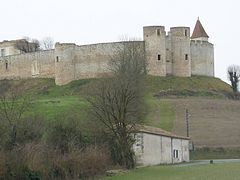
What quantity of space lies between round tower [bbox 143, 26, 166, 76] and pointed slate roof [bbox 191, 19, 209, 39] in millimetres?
16324

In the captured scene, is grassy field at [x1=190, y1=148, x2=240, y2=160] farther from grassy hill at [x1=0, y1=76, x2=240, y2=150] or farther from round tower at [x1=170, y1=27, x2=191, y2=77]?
round tower at [x1=170, y1=27, x2=191, y2=77]

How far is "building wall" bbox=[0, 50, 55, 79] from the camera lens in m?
82.2

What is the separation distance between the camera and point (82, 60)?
78500mm

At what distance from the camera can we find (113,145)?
3881 cm

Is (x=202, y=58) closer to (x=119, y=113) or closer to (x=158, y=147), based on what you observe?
(x=158, y=147)

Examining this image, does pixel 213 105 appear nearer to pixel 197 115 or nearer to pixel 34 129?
pixel 197 115

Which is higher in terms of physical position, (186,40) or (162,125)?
(186,40)

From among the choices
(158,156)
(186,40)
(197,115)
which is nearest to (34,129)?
(158,156)

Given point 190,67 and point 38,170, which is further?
point 190,67

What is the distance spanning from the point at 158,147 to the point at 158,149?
0.46 feet

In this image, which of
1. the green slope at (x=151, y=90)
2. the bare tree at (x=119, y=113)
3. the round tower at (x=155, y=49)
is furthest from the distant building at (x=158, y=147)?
the round tower at (x=155, y=49)

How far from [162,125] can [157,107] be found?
24.7 feet

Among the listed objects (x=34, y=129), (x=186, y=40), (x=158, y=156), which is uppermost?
(x=186, y=40)

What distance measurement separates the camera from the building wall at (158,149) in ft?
147
